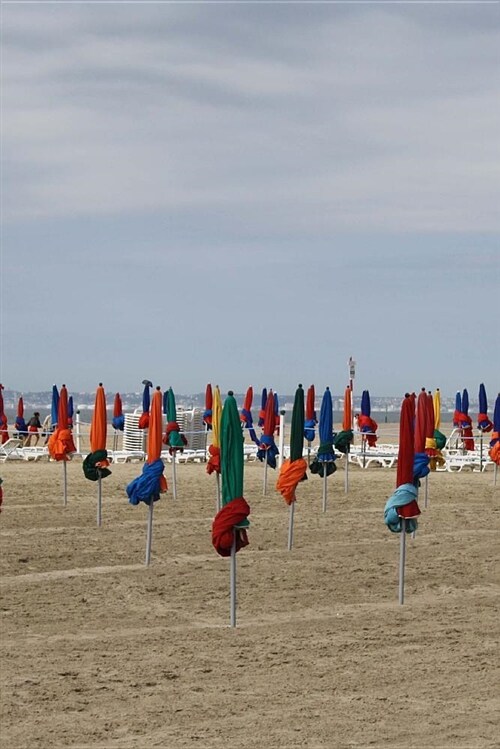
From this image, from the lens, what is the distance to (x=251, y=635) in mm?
10492

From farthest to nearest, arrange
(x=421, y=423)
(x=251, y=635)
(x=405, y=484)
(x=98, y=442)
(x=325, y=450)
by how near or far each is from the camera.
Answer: (x=325, y=450), (x=98, y=442), (x=421, y=423), (x=405, y=484), (x=251, y=635)

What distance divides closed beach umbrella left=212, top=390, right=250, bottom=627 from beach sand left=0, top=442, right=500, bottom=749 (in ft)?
2.29

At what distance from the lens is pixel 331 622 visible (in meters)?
11.1

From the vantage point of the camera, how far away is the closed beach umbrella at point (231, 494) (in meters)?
10.9

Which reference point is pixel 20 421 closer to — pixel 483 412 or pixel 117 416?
pixel 117 416

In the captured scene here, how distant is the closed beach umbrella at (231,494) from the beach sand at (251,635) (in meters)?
0.70

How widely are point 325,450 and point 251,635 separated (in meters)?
8.90

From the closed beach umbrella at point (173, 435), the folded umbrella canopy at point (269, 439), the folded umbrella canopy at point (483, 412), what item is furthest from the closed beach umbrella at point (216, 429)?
the folded umbrella canopy at point (483, 412)

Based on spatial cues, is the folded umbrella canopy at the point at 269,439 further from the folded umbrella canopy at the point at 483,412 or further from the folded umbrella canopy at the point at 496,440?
the folded umbrella canopy at the point at 483,412

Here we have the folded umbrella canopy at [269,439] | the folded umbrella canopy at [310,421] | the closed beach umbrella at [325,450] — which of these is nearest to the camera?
the closed beach umbrella at [325,450]

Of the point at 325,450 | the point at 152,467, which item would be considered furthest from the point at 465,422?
the point at 152,467

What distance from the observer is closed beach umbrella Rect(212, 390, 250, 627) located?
10.9 meters

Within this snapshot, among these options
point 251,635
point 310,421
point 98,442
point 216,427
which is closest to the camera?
point 251,635

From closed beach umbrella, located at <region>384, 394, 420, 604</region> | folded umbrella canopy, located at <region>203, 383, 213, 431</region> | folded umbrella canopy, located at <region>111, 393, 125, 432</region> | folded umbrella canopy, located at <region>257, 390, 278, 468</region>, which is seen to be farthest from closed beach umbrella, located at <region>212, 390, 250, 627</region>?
folded umbrella canopy, located at <region>111, 393, 125, 432</region>
